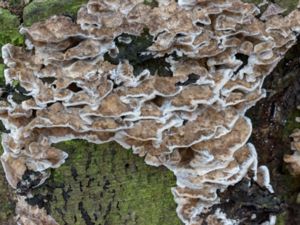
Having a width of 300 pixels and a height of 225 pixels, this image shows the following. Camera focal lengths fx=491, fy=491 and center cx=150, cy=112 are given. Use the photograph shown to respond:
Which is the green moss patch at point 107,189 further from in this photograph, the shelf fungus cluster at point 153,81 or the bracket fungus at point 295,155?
the bracket fungus at point 295,155

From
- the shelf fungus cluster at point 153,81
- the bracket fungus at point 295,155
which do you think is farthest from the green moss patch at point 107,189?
the bracket fungus at point 295,155

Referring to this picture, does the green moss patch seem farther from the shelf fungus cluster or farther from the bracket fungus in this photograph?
the bracket fungus

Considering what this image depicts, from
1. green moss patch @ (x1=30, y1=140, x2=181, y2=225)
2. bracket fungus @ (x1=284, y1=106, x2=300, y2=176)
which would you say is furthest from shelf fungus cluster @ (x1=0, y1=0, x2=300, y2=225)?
bracket fungus @ (x1=284, y1=106, x2=300, y2=176)

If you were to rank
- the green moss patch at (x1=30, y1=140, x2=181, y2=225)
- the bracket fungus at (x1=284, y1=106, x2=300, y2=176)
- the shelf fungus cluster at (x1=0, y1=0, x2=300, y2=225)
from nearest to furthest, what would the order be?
the shelf fungus cluster at (x1=0, y1=0, x2=300, y2=225) → the green moss patch at (x1=30, y1=140, x2=181, y2=225) → the bracket fungus at (x1=284, y1=106, x2=300, y2=176)

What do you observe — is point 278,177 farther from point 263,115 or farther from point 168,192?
point 168,192

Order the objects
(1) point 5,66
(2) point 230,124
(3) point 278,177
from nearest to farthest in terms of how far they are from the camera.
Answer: (2) point 230,124
(1) point 5,66
(3) point 278,177

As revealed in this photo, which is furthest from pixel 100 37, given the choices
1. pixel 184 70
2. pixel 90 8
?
pixel 184 70

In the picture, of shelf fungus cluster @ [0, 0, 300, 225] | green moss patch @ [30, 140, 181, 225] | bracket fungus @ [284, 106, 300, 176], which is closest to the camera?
shelf fungus cluster @ [0, 0, 300, 225]

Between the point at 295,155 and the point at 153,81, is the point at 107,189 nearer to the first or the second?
the point at 153,81
